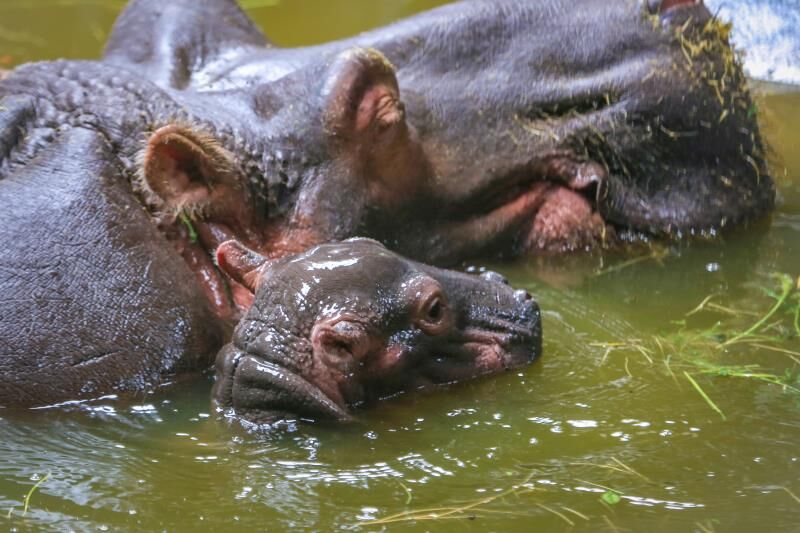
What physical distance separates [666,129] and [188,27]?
188 cm

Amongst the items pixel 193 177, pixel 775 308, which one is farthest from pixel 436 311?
pixel 775 308

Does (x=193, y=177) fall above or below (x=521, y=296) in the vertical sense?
above

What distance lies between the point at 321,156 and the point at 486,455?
1.31m

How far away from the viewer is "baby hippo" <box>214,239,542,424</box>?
332 centimetres

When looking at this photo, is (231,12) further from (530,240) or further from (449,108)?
(530,240)

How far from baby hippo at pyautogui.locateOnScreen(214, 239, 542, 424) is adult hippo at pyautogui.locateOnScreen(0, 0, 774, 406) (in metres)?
0.29

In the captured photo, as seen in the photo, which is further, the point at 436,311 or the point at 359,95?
the point at 359,95

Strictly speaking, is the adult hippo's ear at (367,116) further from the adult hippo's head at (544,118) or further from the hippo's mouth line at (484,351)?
the hippo's mouth line at (484,351)

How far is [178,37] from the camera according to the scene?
196 inches

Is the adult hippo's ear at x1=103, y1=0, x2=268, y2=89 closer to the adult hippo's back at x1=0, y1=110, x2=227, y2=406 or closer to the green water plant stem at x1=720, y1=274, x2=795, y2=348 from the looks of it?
the adult hippo's back at x1=0, y1=110, x2=227, y2=406

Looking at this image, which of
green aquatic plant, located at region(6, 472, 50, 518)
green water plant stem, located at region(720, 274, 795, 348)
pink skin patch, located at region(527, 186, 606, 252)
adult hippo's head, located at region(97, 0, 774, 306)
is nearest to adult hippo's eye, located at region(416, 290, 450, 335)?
adult hippo's head, located at region(97, 0, 774, 306)

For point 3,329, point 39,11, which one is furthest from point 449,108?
point 39,11

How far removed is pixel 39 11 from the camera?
30.8 feet

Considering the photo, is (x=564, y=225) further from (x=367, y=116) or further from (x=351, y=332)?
(x=351, y=332)
